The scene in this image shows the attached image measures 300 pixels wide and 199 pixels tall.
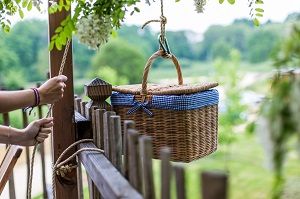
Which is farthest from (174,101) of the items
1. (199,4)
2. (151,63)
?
(199,4)

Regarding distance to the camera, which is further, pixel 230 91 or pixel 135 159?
pixel 230 91

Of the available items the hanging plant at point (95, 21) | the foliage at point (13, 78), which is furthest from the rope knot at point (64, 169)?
the foliage at point (13, 78)

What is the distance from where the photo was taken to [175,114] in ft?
4.17

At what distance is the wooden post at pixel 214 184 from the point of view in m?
0.52

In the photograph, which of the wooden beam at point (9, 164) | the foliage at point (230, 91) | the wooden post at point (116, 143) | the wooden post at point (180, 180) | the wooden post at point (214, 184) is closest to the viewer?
the wooden post at point (214, 184)

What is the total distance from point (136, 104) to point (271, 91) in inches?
Answer: 30.1

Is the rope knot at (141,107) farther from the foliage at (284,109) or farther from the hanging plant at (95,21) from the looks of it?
the foliage at (284,109)

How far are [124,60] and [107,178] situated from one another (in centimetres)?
537

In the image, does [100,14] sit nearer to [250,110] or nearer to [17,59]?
[250,110]

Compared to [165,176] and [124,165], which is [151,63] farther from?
[165,176]

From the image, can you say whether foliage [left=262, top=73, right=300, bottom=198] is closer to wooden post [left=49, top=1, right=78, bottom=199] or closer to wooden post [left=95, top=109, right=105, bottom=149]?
wooden post [left=95, top=109, right=105, bottom=149]

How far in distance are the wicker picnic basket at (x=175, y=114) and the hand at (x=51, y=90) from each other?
181mm

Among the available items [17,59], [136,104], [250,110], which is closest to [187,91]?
[136,104]

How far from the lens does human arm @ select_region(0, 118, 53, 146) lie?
1409 mm
